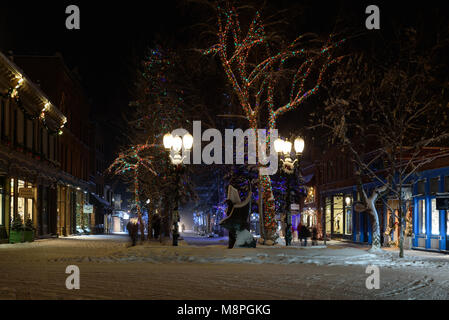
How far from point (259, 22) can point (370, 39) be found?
517cm

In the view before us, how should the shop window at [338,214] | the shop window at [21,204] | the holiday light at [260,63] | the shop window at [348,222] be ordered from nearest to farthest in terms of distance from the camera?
the holiday light at [260,63]
the shop window at [21,204]
the shop window at [348,222]
the shop window at [338,214]

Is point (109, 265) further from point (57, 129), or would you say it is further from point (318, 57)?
point (57, 129)

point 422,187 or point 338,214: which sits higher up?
point 422,187

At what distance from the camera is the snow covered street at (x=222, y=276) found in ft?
36.7

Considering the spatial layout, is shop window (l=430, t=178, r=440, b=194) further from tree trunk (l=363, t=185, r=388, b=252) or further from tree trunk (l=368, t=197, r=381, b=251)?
tree trunk (l=368, t=197, r=381, b=251)

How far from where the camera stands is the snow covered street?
1120cm

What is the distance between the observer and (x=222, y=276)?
1468cm

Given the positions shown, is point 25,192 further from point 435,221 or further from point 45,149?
point 435,221

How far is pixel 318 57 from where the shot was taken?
2797cm

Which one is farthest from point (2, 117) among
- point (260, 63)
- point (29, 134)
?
point (260, 63)

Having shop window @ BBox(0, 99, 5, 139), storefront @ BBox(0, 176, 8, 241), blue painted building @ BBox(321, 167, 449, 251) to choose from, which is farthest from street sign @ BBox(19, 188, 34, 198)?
blue painted building @ BBox(321, 167, 449, 251)

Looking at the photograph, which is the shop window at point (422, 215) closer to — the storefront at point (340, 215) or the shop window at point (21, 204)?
the storefront at point (340, 215)

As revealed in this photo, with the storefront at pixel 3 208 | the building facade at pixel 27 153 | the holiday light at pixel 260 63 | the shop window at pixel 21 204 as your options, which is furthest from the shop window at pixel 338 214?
the storefront at pixel 3 208

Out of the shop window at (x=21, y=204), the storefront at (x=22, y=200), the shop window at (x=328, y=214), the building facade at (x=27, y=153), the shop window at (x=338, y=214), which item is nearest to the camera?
the building facade at (x=27, y=153)
